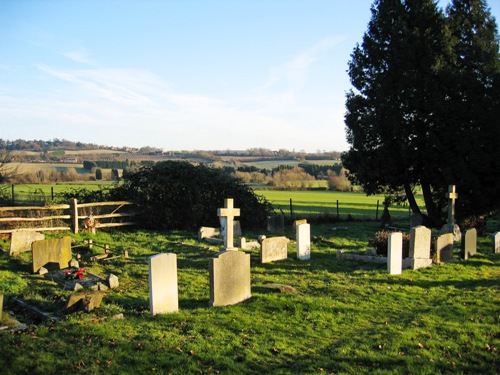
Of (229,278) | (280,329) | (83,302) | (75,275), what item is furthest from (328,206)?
(83,302)

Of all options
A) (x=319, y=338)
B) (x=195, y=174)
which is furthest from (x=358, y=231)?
(x=319, y=338)

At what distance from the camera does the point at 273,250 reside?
14875mm

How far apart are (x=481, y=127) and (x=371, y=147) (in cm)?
550

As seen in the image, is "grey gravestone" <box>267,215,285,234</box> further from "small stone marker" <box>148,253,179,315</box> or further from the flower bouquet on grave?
"small stone marker" <box>148,253,179,315</box>

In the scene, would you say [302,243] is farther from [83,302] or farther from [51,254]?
[83,302]

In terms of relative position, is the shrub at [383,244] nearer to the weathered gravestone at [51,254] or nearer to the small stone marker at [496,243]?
the small stone marker at [496,243]

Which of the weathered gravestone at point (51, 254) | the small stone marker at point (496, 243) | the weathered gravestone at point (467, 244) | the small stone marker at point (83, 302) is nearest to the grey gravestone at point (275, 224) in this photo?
the weathered gravestone at point (467, 244)

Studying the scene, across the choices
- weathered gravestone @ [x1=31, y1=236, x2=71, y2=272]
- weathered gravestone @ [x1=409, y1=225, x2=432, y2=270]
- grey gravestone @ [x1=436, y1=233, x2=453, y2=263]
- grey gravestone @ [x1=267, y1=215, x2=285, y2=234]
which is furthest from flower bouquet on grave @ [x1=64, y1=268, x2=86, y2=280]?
grey gravestone @ [x1=267, y1=215, x2=285, y2=234]

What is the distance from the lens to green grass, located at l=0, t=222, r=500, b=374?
634 cm

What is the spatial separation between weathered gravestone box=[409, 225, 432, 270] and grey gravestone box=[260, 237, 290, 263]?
163 inches

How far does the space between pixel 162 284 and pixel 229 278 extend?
154cm

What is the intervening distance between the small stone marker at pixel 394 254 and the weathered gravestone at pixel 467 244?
12.6ft

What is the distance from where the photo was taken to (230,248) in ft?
34.2

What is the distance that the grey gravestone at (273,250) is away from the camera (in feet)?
47.6
